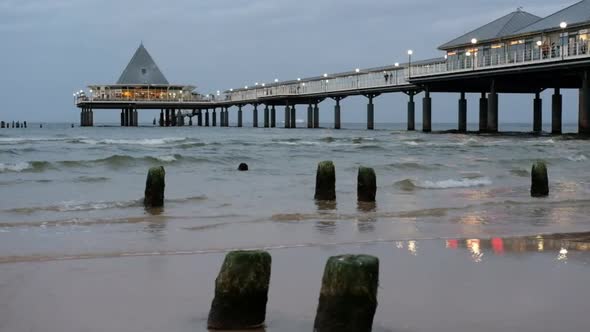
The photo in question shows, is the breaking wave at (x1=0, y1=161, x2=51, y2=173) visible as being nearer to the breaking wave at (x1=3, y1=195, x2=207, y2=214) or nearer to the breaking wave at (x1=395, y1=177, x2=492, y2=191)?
the breaking wave at (x1=3, y1=195, x2=207, y2=214)

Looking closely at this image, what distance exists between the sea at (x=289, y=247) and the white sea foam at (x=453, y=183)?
0.07 meters

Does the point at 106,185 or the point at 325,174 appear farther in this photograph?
the point at 106,185

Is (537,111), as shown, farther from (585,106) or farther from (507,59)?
(585,106)

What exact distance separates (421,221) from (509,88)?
50.8 meters

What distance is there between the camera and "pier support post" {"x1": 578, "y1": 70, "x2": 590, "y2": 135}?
44594mm

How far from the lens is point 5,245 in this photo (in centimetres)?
1034

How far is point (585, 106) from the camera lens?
149ft

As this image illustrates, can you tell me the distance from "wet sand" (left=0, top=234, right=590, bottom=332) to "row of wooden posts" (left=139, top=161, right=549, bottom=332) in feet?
0.94

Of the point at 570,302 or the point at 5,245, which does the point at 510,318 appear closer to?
the point at 570,302

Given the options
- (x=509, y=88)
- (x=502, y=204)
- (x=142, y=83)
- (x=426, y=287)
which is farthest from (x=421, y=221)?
(x=142, y=83)

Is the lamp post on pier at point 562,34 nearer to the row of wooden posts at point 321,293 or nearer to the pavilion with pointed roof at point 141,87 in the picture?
the row of wooden posts at point 321,293

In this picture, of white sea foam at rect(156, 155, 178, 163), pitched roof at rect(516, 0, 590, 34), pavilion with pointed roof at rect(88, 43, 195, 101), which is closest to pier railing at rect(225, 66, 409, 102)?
pavilion with pointed roof at rect(88, 43, 195, 101)

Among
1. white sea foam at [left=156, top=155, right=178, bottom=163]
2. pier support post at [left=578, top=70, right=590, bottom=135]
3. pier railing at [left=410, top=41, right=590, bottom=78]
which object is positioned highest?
pier railing at [left=410, top=41, right=590, bottom=78]

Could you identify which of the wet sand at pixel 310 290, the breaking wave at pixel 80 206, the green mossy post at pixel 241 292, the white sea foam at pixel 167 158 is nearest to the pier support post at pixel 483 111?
the white sea foam at pixel 167 158
